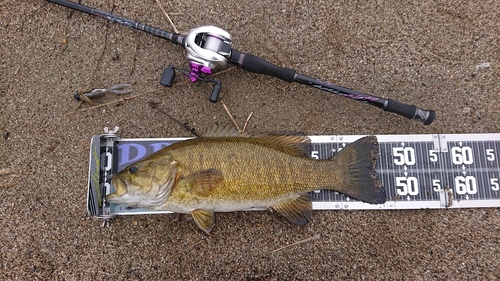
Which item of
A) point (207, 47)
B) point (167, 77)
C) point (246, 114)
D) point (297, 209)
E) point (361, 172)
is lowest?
point (297, 209)

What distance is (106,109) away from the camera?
2863 millimetres

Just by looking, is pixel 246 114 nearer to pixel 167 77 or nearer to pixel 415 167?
pixel 167 77

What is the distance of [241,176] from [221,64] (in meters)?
0.90

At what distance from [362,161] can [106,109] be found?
222 cm

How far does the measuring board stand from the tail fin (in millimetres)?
185

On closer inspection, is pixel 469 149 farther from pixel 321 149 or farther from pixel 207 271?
pixel 207 271

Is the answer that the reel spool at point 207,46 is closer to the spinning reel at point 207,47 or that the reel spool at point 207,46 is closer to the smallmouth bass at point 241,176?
the spinning reel at point 207,47

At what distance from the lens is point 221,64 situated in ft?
8.38

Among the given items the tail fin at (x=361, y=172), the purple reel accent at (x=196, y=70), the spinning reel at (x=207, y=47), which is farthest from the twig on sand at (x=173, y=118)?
the tail fin at (x=361, y=172)

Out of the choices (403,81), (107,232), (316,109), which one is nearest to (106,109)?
(107,232)

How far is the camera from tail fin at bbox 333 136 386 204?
2.53 m

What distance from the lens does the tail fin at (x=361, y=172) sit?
2.53 meters

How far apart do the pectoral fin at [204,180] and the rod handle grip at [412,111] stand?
57.2 inches

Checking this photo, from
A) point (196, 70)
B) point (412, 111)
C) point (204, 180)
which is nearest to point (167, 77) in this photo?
point (196, 70)
